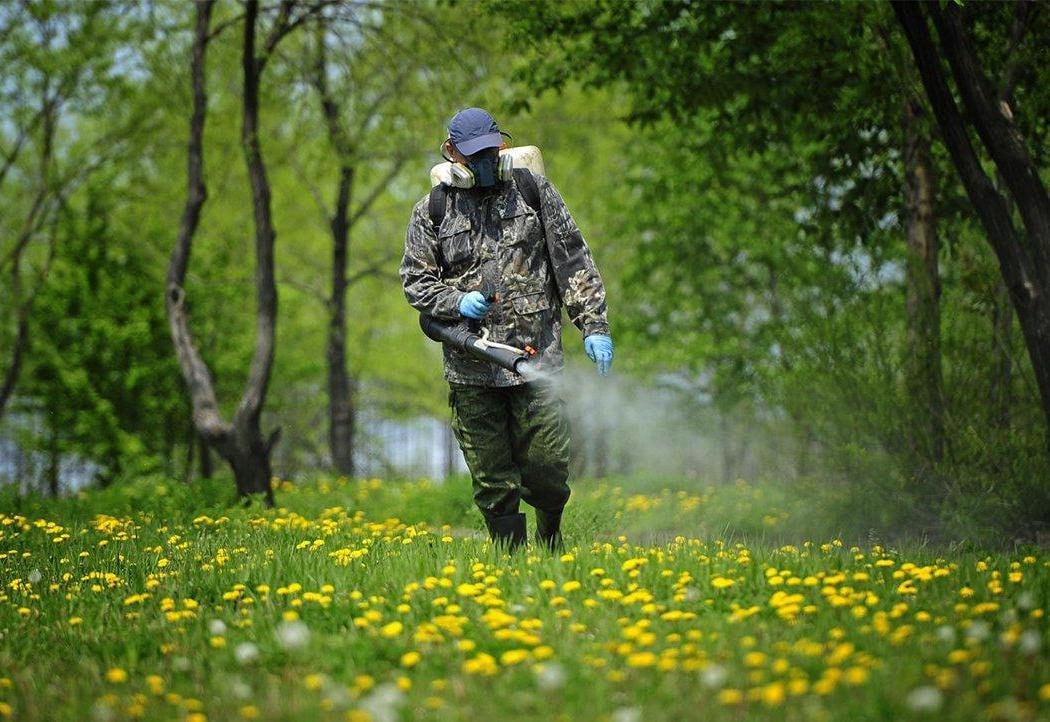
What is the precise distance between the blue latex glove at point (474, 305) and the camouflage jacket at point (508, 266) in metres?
0.21

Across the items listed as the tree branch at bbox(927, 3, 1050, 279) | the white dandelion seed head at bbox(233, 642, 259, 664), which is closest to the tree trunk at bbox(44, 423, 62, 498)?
the tree branch at bbox(927, 3, 1050, 279)

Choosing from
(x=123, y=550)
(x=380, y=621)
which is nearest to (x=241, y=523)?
(x=123, y=550)

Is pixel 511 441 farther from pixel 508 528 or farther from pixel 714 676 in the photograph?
pixel 714 676

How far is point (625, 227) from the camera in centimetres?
1939

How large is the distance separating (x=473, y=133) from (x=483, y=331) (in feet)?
3.32

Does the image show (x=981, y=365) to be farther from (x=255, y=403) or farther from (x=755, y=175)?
(x=755, y=175)

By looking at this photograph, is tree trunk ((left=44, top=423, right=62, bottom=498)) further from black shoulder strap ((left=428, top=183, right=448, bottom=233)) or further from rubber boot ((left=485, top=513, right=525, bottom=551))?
black shoulder strap ((left=428, top=183, right=448, bottom=233))

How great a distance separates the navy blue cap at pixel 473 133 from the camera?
5.98m

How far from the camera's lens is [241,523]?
7941 millimetres

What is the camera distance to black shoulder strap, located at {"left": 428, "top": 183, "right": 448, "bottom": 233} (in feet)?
20.4

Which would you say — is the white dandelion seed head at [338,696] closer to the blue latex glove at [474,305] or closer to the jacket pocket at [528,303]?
the blue latex glove at [474,305]

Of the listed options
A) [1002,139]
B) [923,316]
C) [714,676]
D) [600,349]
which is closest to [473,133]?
[600,349]

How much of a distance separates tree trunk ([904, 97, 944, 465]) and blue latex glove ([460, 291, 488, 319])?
187 inches

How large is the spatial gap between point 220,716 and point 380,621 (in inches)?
40.0
